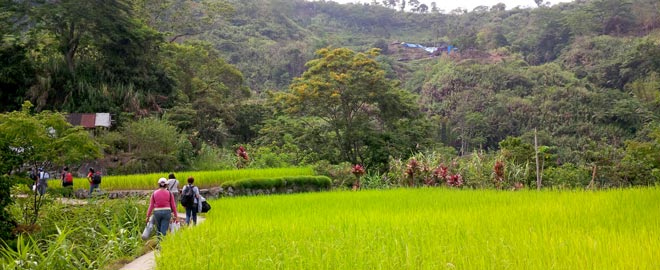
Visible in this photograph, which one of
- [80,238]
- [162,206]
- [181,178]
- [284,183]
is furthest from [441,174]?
[80,238]

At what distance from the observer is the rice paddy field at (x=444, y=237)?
4.81m

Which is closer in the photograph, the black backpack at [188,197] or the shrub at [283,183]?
the black backpack at [188,197]

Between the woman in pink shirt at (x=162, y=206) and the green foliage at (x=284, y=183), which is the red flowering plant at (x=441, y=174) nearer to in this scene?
the green foliage at (x=284, y=183)

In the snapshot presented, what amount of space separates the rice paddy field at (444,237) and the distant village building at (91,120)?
1203cm

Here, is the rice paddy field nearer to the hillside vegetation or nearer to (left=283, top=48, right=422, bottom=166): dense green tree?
the hillside vegetation

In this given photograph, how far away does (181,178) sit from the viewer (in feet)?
54.6

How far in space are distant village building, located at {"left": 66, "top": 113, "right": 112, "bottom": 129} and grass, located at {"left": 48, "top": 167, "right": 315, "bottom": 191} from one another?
348 cm

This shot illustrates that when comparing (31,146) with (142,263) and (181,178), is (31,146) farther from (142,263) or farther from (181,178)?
(181,178)

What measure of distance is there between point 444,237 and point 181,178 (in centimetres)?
1228

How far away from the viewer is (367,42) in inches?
2940

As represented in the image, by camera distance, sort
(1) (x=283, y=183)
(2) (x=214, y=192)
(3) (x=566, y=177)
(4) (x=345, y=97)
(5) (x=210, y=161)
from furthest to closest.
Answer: (4) (x=345, y=97), (5) (x=210, y=161), (3) (x=566, y=177), (1) (x=283, y=183), (2) (x=214, y=192)

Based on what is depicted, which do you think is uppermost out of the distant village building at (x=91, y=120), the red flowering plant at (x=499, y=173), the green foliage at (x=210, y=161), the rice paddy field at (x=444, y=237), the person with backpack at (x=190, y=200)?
the rice paddy field at (x=444, y=237)

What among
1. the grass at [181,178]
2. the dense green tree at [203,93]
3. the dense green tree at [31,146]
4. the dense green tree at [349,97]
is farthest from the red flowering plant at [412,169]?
the dense green tree at [203,93]

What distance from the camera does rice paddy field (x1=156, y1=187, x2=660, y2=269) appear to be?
481 cm
